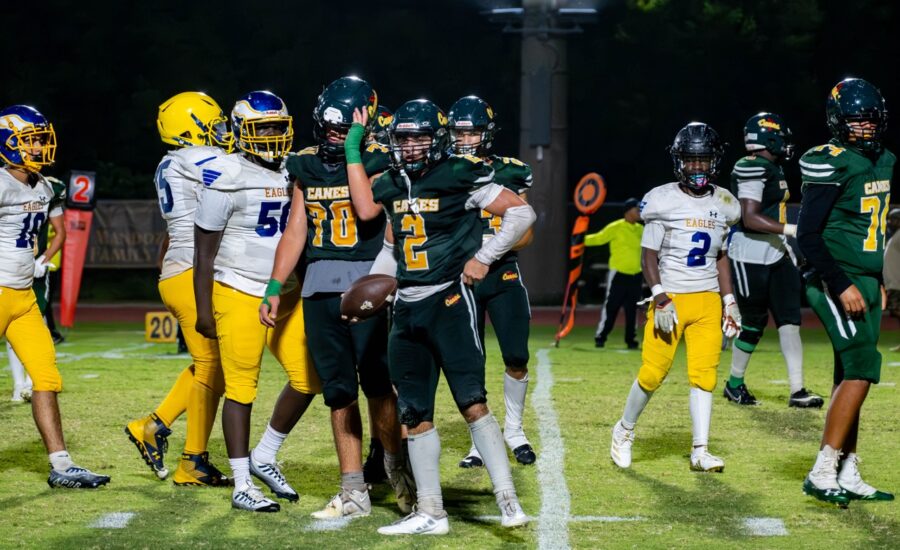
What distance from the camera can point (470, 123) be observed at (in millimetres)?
7551

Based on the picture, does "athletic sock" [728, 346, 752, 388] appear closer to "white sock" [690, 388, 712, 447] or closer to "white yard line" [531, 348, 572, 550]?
"white yard line" [531, 348, 572, 550]

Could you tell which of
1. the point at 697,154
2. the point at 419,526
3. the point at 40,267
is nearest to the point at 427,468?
the point at 419,526

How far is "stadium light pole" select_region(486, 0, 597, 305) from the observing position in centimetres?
2262

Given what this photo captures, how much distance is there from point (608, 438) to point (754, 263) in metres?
2.28

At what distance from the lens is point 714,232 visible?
7.64 m

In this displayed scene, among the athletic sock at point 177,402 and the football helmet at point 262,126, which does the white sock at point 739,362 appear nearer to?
the athletic sock at point 177,402

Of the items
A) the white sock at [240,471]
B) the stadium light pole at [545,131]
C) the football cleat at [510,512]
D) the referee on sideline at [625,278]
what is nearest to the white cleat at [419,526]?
the football cleat at [510,512]

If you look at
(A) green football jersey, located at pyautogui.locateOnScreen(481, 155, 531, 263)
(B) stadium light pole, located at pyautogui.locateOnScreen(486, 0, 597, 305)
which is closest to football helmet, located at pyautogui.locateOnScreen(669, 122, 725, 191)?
(A) green football jersey, located at pyautogui.locateOnScreen(481, 155, 531, 263)

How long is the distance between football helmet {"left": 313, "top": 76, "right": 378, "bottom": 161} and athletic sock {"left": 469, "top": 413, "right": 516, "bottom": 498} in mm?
1324

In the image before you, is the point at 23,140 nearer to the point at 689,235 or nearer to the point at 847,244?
the point at 689,235

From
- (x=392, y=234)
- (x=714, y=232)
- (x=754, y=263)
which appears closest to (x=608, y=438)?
(x=714, y=232)

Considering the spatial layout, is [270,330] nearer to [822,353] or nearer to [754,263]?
[754,263]

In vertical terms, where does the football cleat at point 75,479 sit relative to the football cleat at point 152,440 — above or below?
below

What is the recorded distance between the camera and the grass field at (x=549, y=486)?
584cm
